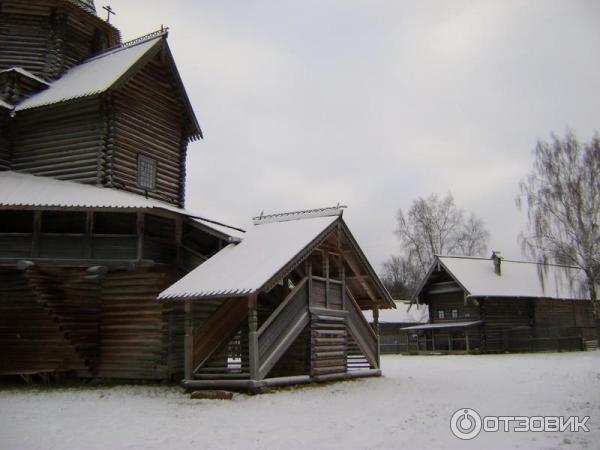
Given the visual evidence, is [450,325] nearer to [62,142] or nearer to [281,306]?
[281,306]

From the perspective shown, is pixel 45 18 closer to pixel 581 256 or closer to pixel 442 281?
pixel 581 256

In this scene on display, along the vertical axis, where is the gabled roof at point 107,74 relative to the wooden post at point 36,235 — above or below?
above

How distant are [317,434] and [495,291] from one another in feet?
106

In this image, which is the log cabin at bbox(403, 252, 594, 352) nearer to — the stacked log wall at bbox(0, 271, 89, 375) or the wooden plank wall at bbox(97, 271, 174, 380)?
the wooden plank wall at bbox(97, 271, 174, 380)

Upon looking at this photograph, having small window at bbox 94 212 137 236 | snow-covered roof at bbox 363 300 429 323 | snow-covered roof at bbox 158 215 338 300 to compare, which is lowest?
snow-covered roof at bbox 363 300 429 323

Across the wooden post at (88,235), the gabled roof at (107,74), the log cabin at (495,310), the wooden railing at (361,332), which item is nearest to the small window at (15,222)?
the wooden post at (88,235)

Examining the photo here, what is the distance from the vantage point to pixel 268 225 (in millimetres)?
19812

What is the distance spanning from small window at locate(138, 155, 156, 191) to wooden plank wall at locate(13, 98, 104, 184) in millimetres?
1769

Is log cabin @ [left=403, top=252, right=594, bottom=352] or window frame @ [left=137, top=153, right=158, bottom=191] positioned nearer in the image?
window frame @ [left=137, top=153, right=158, bottom=191]

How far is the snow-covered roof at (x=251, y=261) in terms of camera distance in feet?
48.3

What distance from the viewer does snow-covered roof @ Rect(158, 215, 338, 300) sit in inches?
580

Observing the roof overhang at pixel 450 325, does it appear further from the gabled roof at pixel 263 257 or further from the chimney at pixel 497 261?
the gabled roof at pixel 263 257

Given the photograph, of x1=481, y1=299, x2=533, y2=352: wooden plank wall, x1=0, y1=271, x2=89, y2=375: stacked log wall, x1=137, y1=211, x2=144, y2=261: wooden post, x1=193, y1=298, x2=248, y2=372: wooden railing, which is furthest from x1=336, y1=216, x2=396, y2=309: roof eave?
x1=481, y1=299, x2=533, y2=352: wooden plank wall

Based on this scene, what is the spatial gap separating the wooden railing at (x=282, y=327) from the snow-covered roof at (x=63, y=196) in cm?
337
